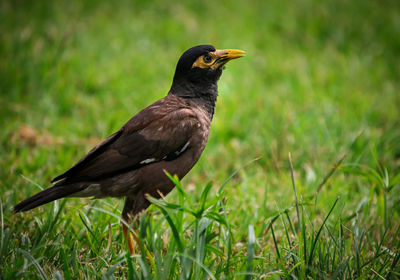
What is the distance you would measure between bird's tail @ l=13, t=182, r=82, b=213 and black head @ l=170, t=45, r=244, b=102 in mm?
1210

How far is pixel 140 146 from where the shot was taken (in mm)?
3176

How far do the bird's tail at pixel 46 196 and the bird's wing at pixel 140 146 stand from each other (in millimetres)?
79

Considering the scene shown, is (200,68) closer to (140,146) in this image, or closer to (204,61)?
(204,61)

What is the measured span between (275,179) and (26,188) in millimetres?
2559

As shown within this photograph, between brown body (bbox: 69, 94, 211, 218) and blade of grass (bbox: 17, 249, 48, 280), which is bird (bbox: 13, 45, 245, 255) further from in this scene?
blade of grass (bbox: 17, 249, 48, 280)

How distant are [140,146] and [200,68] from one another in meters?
0.90

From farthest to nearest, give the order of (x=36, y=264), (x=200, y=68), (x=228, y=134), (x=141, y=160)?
(x=228, y=134) < (x=200, y=68) < (x=141, y=160) < (x=36, y=264)

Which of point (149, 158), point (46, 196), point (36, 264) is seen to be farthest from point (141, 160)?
point (36, 264)

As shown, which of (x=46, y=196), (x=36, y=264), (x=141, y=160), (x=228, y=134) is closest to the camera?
(x=36, y=264)

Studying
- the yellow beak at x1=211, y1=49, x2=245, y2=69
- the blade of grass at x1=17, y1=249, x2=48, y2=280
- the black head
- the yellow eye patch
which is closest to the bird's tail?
the blade of grass at x1=17, y1=249, x2=48, y2=280

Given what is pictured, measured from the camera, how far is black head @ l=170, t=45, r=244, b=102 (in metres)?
3.54

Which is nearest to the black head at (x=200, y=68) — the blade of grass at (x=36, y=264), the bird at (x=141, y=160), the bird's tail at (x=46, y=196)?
the bird at (x=141, y=160)

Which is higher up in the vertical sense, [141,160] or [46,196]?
[141,160]

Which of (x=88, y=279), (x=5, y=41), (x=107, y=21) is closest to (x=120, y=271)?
(x=88, y=279)
